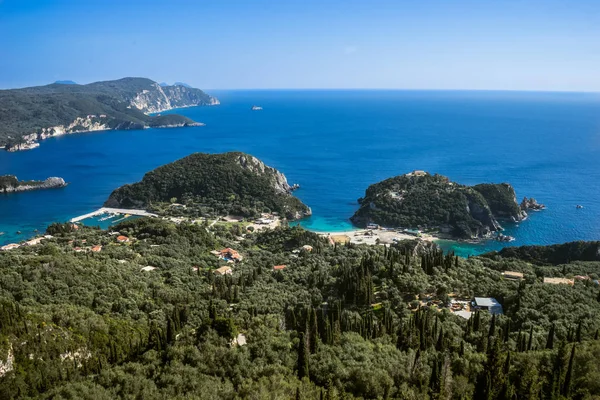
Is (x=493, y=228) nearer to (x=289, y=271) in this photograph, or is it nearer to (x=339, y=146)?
(x=289, y=271)

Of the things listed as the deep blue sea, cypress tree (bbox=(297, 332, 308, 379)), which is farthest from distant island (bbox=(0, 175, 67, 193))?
cypress tree (bbox=(297, 332, 308, 379))

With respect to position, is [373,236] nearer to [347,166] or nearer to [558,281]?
[558,281]

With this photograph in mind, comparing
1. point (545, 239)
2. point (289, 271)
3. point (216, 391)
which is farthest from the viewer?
point (545, 239)

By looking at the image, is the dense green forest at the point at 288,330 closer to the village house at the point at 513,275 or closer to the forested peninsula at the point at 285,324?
the forested peninsula at the point at 285,324

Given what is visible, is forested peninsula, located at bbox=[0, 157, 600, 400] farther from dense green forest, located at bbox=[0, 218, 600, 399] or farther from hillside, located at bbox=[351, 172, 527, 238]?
hillside, located at bbox=[351, 172, 527, 238]

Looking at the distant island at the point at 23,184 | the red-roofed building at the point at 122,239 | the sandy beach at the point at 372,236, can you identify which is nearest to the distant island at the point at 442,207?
the sandy beach at the point at 372,236

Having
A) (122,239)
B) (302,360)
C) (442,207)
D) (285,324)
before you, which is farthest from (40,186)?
(302,360)

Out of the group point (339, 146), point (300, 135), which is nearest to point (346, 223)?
point (339, 146)
